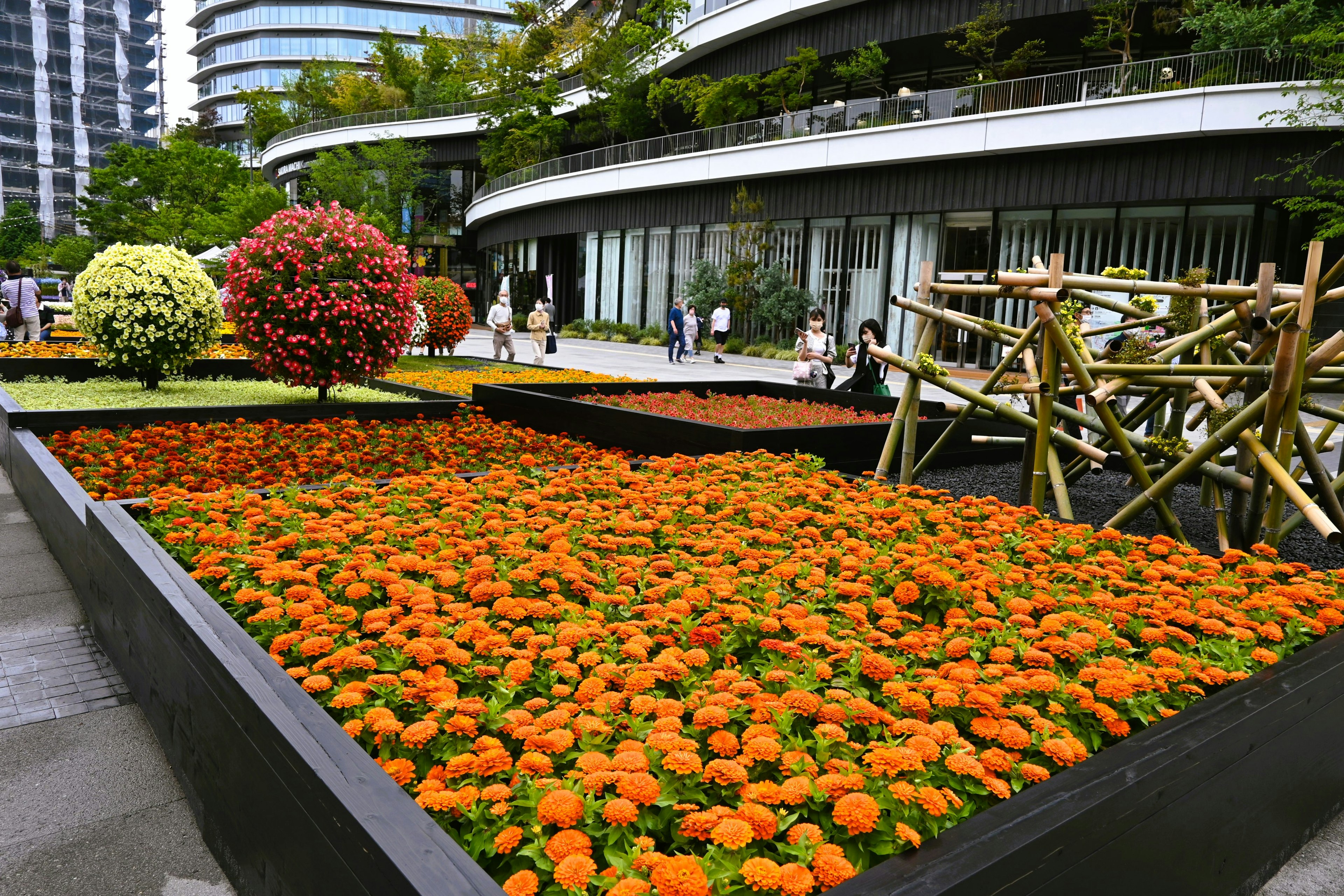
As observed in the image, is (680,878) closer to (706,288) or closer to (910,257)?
(910,257)

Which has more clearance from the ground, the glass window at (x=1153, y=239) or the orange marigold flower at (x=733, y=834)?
the glass window at (x=1153, y=239)

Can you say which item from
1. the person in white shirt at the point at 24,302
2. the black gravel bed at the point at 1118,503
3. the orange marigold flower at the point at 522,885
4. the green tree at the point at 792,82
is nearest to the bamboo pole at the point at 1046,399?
the black gravel bed at the point at 1118,503

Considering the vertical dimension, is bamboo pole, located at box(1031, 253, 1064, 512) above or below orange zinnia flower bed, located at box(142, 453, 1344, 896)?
above

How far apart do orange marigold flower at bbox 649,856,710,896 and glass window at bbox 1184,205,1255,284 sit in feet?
78.7

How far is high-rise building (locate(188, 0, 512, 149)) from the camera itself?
100625mm

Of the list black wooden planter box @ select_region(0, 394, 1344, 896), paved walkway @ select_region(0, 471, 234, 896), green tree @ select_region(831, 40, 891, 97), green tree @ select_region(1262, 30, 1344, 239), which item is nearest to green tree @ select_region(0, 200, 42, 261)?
green tree @ select_region(831, 40, 891, 97)

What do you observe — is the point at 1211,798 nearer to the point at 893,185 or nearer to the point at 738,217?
the point at 893,185

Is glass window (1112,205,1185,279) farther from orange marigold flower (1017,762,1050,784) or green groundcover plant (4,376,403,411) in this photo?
orange marigold flower (1017,762,1050,784)

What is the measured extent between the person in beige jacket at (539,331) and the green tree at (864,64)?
42.9ft

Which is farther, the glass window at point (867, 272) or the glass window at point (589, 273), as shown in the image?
the glass window at point (589, 273)

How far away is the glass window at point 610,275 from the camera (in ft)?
129

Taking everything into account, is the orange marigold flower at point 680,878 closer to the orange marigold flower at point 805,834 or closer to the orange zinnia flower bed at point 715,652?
the orange zinnia flower bed at point 715,652

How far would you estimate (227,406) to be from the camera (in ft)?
29.3

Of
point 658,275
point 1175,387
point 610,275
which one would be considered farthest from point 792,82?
point 1175,387
